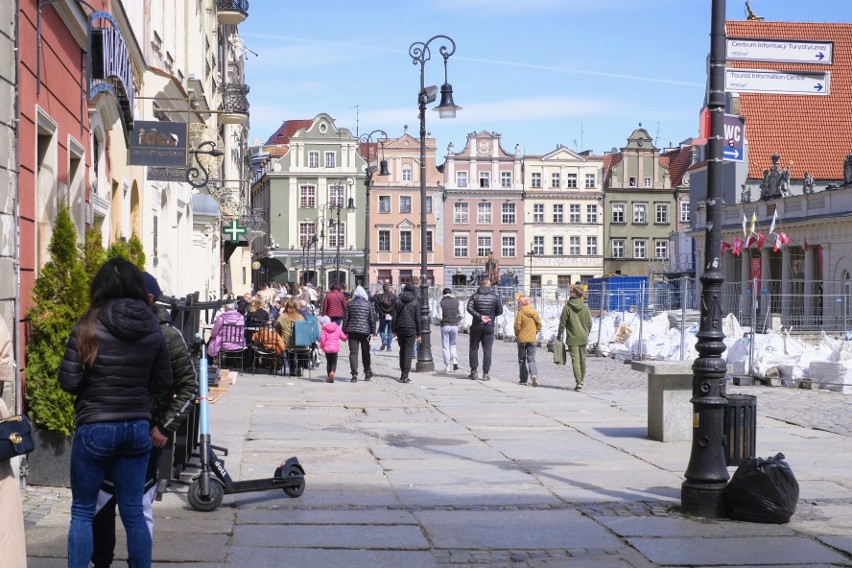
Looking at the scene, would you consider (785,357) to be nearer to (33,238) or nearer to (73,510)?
(33,238)

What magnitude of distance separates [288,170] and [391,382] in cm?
6656

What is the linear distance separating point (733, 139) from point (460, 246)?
274 feet

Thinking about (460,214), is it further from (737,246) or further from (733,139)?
(733,139)

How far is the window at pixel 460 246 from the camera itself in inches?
3627

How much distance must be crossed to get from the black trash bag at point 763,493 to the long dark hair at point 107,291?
14.8 ft

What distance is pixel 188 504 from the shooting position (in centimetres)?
862

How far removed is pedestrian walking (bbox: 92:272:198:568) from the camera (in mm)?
5980

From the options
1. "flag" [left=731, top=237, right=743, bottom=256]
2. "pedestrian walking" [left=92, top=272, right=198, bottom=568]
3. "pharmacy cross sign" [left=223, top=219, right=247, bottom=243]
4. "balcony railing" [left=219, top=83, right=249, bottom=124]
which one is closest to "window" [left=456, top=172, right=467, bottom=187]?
"flag" [left=731, top=237, right=743, bottom=256]

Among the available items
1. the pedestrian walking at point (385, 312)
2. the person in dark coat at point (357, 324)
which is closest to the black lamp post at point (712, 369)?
the person in dark coat at point (357, 324)

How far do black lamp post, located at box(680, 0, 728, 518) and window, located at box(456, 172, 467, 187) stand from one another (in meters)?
82.1

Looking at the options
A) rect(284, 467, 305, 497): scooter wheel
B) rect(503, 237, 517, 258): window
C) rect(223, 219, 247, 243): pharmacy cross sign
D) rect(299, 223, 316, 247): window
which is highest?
rect(299, 223, 316, 247): window

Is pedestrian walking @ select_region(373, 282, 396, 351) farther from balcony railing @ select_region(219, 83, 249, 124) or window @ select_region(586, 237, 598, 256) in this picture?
window @ select_region(586, 237, 598, 256)

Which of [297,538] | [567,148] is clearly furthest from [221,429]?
[567,148]

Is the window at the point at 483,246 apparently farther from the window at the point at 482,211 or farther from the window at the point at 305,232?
the window at the point at 305,232
